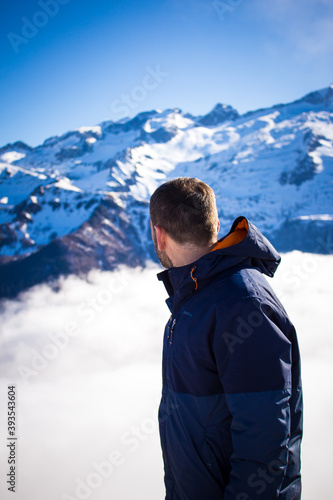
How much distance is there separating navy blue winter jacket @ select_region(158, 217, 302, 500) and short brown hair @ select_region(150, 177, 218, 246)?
0.21 meters

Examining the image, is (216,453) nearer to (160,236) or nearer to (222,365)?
(222,365)

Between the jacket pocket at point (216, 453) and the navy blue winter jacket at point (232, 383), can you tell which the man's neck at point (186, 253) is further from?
the jacket pocket at point (216, 453)

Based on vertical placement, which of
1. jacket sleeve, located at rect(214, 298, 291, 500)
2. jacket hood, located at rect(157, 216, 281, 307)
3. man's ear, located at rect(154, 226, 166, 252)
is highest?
man's ear, located at rect(154, 226, 166, 252)

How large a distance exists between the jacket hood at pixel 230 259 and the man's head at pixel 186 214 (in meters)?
0.17

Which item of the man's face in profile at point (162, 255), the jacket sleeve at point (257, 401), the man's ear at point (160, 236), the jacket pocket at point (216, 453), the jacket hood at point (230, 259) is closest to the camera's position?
the jacket sleeve at point (257, 401)

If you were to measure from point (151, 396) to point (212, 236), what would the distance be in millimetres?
142421

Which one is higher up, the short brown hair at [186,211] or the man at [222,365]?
the short brown hair at [186,211]

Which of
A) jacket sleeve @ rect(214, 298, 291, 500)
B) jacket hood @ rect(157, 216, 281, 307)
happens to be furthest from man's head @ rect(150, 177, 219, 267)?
jacket sleeve @ rect(214, 298, 291, 500)

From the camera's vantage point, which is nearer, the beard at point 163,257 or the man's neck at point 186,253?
the man's neck at point 186,253

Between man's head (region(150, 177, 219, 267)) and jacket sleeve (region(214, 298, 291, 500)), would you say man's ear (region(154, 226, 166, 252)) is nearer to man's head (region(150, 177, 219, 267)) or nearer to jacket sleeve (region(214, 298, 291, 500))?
man's head (region(150, 177, 219, 267))

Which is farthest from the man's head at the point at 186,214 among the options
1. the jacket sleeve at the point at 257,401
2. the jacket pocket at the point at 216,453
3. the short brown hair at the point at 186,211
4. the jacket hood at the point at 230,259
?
the jacket pocket at the point at 216,453

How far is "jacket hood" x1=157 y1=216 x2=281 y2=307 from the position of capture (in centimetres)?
246

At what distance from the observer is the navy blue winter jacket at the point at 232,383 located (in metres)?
2.07

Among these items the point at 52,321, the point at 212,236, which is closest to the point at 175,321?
the point at 212,236
